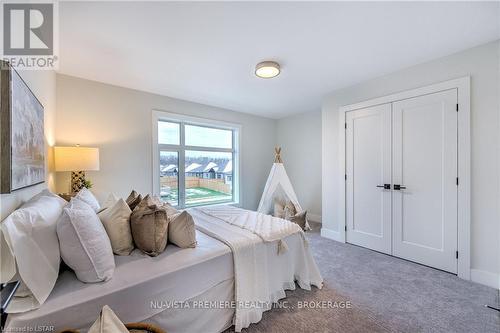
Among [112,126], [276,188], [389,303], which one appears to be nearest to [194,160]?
[112,126]

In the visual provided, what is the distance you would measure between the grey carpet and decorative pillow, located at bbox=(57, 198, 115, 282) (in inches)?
40.6

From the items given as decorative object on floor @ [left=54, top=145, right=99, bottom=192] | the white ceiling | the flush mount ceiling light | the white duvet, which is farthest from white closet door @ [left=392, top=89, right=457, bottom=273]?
decorative object on floor @ [left=54, top=145, right=99, bottom=192]

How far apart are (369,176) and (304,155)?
185cm

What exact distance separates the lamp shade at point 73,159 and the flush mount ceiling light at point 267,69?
7.37 ft

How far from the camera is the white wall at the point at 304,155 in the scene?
4.53m

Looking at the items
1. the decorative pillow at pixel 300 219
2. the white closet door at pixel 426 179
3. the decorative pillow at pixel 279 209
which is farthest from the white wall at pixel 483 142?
the decorative pillow at pixel 279 209

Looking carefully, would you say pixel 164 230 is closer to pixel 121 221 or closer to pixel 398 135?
pixel 121 221

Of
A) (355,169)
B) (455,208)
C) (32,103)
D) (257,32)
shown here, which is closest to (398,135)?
(355,169)

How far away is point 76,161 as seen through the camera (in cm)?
245

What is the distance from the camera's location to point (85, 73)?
8.87 ft

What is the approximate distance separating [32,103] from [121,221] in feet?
3.56
